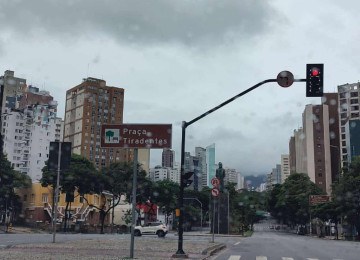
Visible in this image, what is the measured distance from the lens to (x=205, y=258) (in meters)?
18.8

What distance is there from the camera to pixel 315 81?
15188 mm

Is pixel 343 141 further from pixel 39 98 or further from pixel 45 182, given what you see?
pixel 45 182

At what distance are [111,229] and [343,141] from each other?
73.4 metres

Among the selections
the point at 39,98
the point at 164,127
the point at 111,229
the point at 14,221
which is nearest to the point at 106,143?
the point at 164,127

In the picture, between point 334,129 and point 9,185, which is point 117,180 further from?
point 334,129

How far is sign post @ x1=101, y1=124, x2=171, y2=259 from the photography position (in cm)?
1528

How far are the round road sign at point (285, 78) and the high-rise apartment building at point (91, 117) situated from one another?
327ft

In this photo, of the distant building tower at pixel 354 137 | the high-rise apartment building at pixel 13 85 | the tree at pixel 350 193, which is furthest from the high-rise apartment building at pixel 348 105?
the high-rise apartment building at pixel 13 85

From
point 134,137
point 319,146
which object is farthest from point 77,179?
point 319,146

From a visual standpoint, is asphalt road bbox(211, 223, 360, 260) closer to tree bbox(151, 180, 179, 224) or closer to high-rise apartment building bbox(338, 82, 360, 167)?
tree bbox(151, 180, 179, 224)

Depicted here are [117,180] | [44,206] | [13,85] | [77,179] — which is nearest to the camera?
[77,179]

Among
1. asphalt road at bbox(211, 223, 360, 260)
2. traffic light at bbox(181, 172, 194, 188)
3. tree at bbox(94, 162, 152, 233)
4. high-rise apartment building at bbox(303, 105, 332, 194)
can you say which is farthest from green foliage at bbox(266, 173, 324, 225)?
traffic light at bbox(181, 172, 194, 188)

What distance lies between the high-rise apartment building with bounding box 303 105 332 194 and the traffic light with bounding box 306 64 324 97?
106844 mm

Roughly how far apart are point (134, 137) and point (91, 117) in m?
102
